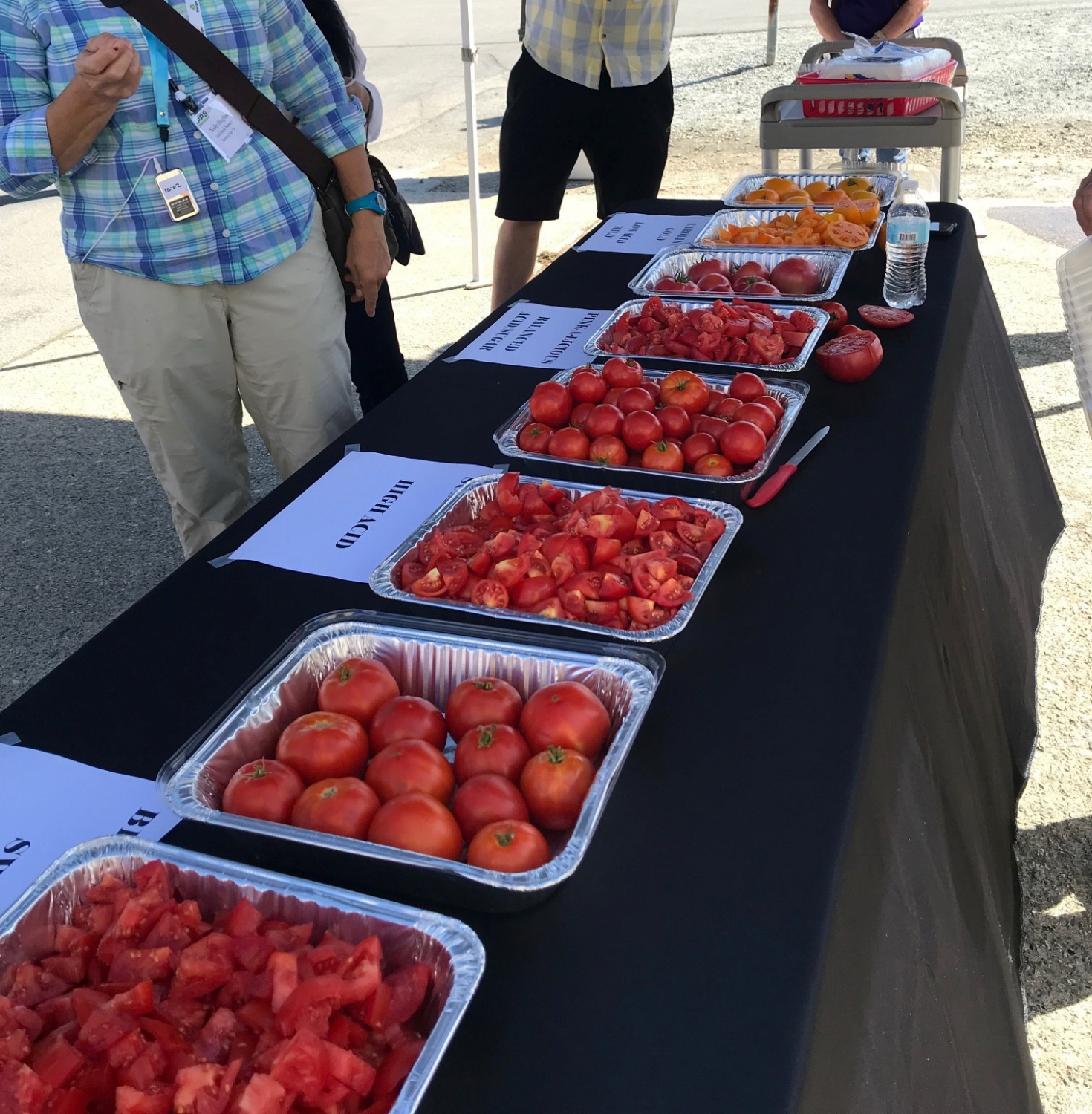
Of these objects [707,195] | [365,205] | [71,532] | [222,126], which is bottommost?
[71,532]

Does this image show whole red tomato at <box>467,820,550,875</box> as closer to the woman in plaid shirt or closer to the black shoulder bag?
the woman in plaid shirt

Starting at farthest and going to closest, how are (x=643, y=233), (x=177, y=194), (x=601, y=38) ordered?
(x=601, y=38)
(x=643, y=233)
(x=177, y=194)

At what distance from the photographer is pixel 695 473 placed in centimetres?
182

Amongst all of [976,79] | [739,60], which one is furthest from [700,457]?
[739,60]

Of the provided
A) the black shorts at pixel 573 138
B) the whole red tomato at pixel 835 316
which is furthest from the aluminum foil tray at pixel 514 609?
the black shorts at pixel 573 138

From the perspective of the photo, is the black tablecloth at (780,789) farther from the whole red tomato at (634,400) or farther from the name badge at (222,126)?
the name badge at (222,126)

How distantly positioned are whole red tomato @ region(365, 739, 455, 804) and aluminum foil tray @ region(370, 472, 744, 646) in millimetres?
336

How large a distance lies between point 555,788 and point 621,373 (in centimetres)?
111

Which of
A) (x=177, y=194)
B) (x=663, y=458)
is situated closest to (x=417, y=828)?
(x=663, y=458)

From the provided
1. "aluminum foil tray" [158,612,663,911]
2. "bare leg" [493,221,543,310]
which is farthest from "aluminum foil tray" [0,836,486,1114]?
"bare leg" [493,221,543,310]

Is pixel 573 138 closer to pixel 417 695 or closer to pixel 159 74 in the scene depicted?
pixel 159 74

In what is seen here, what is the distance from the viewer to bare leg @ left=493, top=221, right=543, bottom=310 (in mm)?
4027

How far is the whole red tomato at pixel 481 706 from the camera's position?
Result: 4.07ft

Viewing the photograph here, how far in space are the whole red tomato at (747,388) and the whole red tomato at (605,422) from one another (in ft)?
0.79
